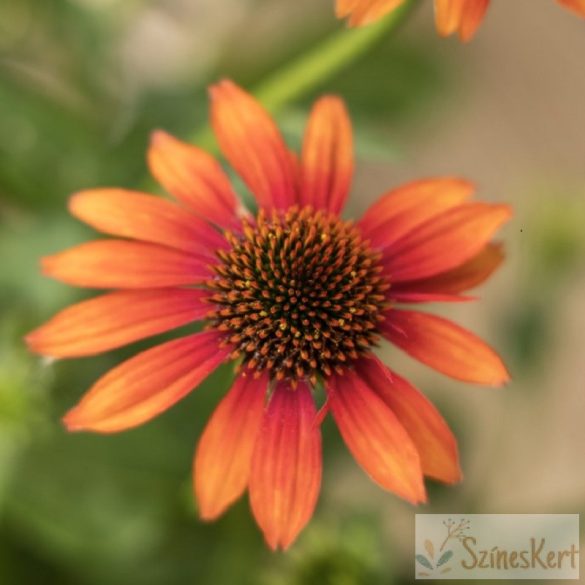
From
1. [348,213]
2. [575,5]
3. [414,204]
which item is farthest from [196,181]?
[348,213]

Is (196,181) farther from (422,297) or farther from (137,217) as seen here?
(422,297)

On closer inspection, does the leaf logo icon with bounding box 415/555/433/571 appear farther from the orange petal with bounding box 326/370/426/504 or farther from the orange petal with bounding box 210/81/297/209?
the orange petal with bounding box 210/81/297/209

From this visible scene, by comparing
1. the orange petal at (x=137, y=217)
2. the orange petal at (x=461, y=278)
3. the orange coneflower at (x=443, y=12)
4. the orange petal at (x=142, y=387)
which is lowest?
the orange petal at (x=142, y=387)

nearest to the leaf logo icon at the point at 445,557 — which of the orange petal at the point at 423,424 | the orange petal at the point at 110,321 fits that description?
the orange petal at the point at 423,424

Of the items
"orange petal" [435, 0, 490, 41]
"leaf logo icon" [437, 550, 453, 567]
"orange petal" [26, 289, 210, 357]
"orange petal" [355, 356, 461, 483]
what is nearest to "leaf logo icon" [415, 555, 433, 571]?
"leaf logo icon" [437, 550, 453, 567]

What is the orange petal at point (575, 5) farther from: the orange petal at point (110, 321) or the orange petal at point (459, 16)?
the orange petal at point (110, 321)
